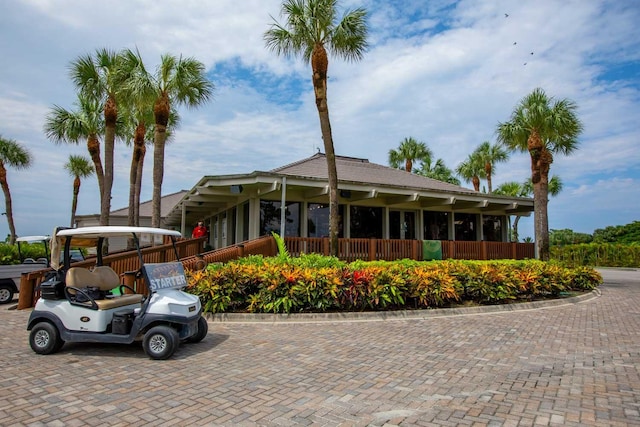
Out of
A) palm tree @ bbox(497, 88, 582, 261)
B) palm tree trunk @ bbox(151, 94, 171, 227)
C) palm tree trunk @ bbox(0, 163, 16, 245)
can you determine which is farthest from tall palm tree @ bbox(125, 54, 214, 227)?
palm tree trunk @ bbox(0, 163, 16, 245)

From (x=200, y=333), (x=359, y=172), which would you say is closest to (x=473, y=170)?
(x=359, y=172)

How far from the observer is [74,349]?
18.7 ft

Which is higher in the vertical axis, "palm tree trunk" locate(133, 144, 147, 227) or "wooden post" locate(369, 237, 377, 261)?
"palm tree trunk" locate(133, 144, 147, 227)

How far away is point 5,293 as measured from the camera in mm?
10508

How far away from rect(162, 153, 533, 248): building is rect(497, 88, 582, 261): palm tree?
172 cm

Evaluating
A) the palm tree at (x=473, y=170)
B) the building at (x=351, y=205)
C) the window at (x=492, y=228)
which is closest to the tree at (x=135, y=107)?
the building at (x=351, y=205)

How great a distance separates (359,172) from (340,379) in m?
14.5

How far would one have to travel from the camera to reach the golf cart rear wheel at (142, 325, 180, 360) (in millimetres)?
5145

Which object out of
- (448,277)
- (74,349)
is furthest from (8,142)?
(448,277)

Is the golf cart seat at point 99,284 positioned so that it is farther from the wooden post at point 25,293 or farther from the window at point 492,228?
the window at point 492,228

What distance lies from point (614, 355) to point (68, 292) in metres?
7.71

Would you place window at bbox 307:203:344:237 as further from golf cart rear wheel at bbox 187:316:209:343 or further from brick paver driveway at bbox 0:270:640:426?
golf cart rear wheel at bbox 187:316:209:343

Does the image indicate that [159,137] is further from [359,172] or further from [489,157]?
[489,157]

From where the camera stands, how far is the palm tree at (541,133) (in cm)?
1614
